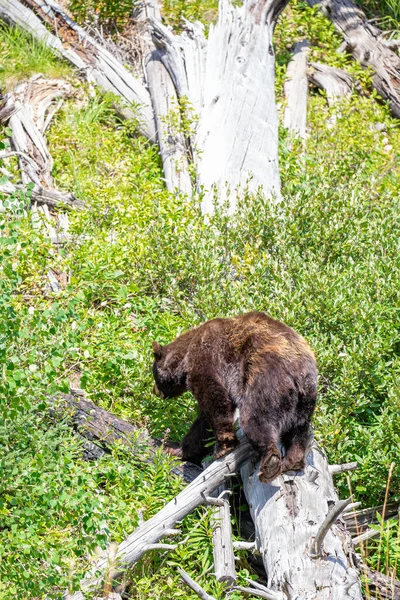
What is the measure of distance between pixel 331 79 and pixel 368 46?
3.65 ft

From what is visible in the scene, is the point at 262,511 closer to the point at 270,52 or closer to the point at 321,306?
the point at 321,306

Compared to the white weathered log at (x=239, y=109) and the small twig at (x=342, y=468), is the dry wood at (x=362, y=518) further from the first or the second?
the white weathered log at (x=239, y=109)

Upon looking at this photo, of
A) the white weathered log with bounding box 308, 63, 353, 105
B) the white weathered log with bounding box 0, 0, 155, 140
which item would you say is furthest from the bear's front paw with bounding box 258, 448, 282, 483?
the white weathered log with bounding box 308, 63, 353, 105

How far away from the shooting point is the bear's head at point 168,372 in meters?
6.68

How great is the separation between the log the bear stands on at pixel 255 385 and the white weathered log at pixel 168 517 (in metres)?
0.20

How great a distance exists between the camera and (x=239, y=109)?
11.0 metres

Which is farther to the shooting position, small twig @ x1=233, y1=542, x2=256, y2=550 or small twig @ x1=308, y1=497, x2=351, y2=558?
small twig @ x1=233, y1=542, x2=256, y2=550

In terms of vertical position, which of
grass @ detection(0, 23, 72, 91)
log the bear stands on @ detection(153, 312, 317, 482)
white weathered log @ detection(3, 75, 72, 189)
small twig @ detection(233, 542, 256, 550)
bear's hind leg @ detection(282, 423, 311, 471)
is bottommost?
small twig @ detection(233, 542, 256, 550)

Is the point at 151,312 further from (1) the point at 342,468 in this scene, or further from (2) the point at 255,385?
(1) the point at 342,468

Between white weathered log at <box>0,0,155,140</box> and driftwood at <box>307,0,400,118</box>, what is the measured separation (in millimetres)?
4121

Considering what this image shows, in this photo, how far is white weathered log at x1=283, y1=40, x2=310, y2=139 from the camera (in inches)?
495

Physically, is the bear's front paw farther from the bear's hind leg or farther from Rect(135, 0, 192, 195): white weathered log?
Rect(135, 0, 192, 195): white weathered log

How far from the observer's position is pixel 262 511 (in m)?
5.61

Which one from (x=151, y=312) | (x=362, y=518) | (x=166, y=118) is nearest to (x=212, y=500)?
(x=362, y=518)
